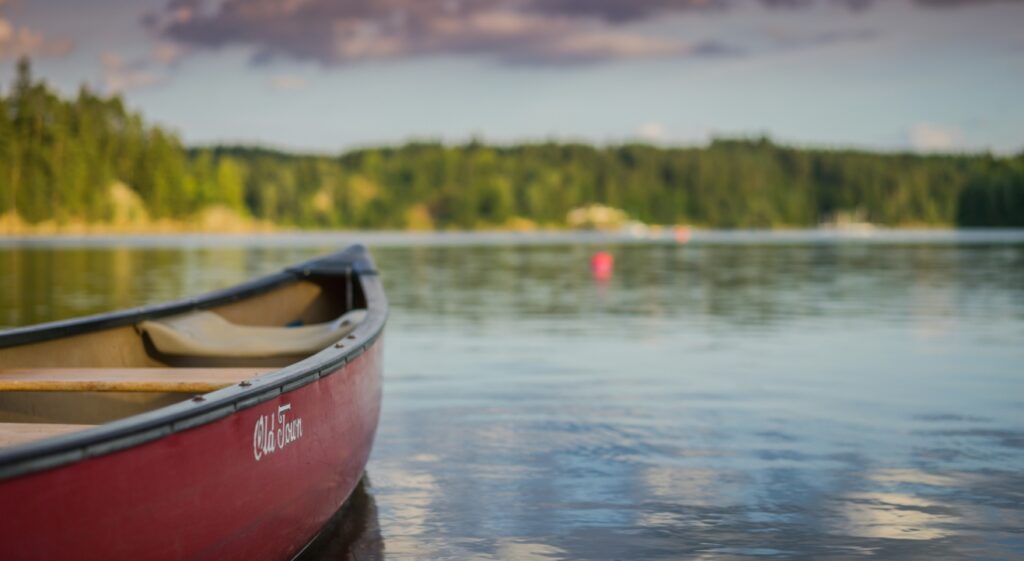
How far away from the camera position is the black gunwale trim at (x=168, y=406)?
4820 mm

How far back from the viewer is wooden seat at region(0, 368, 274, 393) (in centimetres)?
787

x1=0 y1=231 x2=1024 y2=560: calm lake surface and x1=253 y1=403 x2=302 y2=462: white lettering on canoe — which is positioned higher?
x1=253 y1=403 x2=302 y2=462: white lettering on canoe

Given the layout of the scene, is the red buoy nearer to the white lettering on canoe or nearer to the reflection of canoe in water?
the reflection of canoe in water

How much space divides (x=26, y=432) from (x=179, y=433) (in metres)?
1.53

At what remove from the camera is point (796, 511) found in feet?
31.4

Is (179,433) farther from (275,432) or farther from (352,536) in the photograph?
(352,536)

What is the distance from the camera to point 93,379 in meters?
8.23

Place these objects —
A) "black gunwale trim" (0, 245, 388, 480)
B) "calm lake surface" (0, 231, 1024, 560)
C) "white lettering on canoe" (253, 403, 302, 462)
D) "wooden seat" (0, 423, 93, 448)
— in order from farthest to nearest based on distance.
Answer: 1. "calm lake surface" (0, 231, 1024, 560)
2. "white lettering on canoe" (253, 403, 302, 462)
3. "wooden seat" (0, 423, 93, 448)
4. "black gunwale trim" (0, 245, 388, 480)

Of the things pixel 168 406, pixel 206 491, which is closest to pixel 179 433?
pixel 206 491

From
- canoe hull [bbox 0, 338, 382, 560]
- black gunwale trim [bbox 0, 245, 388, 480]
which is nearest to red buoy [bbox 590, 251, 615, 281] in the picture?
black gunwale trim [bbox 0, 245, 388, 480]

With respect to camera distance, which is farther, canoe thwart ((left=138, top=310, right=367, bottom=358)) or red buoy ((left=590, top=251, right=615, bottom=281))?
red buoy ((left=590, top=251, right=615, bottom=281))

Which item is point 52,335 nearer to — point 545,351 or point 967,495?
point 967,495

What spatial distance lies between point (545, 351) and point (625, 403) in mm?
6298

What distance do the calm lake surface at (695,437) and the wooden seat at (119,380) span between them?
1.57 metres
